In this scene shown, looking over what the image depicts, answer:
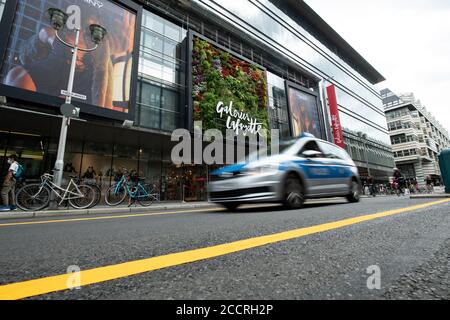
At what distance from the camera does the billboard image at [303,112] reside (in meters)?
24.9

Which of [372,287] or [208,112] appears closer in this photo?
[372,287]

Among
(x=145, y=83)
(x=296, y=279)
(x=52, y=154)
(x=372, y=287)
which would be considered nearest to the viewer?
(x=372, y=287)

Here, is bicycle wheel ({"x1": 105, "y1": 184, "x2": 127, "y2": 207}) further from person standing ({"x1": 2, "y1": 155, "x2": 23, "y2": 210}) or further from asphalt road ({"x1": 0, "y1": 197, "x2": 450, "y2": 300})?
asphalt road ({"x1": 0, "y1": 197, "x2": 450, "y2": 300})

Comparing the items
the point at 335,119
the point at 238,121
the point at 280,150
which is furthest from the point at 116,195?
the point at 335,119

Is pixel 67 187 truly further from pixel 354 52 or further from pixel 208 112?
pixel 354 52

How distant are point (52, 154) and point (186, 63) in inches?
402

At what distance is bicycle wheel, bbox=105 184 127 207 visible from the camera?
8.44m

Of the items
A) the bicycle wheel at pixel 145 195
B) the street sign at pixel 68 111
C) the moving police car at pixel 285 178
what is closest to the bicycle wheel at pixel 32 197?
the street sign at pixel 68 111

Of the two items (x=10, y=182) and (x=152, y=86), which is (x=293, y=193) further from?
(x=152, y=86)

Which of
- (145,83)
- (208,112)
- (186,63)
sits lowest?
(208,112)

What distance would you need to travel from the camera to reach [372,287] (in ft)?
2.65

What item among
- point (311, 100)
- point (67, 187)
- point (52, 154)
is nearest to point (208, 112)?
point (52, 154)

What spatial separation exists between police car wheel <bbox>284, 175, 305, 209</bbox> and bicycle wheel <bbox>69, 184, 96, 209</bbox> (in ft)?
19.2
